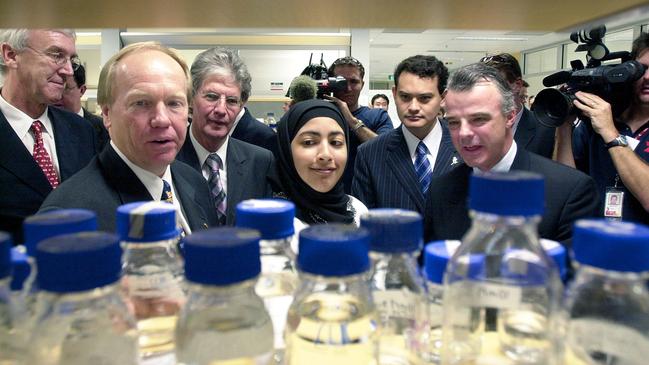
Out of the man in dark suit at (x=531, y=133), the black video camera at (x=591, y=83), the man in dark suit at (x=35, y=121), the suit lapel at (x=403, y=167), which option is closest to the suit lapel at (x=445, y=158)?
the suit lapel at (x=403, y=167)

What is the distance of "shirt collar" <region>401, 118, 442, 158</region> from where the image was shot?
247cm

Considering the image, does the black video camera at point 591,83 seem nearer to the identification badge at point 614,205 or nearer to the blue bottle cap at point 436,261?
the identification badge at point 614,205

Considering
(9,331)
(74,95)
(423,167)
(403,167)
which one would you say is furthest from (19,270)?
(74,95)

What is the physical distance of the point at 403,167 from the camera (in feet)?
7.65

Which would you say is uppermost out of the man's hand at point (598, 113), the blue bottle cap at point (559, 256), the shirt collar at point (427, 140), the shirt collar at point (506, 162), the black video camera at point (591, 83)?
the black video camera at point (591, 83)

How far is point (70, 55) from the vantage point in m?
2.11

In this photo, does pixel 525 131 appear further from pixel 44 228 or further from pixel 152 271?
pixel 44 228

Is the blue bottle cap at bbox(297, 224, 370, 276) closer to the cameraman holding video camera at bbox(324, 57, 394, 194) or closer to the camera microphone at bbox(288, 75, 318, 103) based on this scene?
the camera microphone at bbox(288, 75, 318, 103)

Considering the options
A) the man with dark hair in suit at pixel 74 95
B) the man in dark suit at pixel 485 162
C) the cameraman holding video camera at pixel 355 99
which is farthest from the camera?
the cameraman holding video camera at pixel 355 99

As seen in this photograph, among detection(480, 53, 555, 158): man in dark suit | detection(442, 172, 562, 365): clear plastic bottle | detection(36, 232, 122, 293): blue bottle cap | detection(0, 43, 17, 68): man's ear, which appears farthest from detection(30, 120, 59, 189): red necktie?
detection(480, 53, 555, 158): man in dark suit

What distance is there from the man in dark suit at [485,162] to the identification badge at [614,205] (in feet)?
1.68

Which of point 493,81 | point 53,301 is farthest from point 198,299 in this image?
point 493,81

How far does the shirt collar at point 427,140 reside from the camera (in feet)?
8.11

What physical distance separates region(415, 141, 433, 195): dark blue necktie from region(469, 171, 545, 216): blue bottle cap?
186cm
